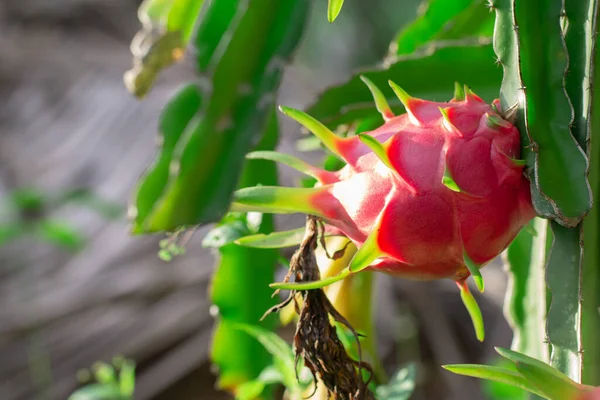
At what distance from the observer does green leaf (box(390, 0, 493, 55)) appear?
0.79 m

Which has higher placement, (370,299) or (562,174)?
(562,174)

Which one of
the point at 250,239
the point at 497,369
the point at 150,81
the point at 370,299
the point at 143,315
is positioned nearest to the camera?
the point at 497,369

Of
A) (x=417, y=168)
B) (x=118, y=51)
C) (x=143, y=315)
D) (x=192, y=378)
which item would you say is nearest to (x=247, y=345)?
(x=417, y=168)

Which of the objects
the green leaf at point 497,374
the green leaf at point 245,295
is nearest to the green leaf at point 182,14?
the green leaf at point 245,295

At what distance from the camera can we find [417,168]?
0.42 metres

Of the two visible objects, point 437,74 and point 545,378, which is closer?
point 545,378

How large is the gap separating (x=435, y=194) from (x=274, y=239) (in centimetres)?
14

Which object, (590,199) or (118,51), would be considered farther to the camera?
(118,51)

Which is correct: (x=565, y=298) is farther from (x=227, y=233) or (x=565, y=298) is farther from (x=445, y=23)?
(x=445, y=23)

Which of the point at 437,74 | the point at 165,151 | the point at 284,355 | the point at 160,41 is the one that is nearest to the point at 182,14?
the point at 160,41

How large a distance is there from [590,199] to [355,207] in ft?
0.47

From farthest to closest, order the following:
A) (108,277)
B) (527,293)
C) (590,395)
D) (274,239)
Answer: (108,277) < (527,293) < (274,239) < (590,395)

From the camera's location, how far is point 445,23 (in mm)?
802

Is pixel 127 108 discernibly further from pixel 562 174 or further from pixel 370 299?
pixel 562 174
